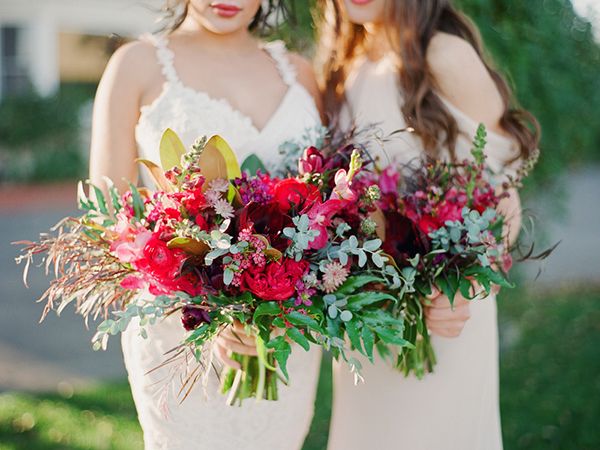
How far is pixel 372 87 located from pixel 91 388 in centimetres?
345

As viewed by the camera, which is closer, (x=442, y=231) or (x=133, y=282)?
(x=133, y=282)

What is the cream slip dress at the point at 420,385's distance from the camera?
2.71m

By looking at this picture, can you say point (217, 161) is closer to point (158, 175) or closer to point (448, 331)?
point (158, 175)

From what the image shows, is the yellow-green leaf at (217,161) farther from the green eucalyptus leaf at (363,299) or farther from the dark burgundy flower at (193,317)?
the green eucalyptus leaf at (363,299)

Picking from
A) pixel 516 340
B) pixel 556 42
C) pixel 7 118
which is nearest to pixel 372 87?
pixel 556 42

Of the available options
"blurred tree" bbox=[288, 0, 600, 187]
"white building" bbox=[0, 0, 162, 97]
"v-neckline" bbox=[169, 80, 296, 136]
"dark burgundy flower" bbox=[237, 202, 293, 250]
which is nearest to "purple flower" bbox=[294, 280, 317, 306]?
"dark burgundy flower" bbox=[237, 202, 293, 250]

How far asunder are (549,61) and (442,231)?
286 cm

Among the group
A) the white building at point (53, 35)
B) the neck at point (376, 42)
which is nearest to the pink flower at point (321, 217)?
the neck at point (376, 42)

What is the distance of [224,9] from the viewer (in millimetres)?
2549

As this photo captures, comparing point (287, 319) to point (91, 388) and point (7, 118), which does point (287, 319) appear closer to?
point (91, 388)

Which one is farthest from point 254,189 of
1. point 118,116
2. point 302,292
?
point 118,116

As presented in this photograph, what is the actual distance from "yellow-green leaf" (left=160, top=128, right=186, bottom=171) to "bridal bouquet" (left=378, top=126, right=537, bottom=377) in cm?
65

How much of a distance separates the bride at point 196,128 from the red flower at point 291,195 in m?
0.45

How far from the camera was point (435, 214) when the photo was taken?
2.32m
